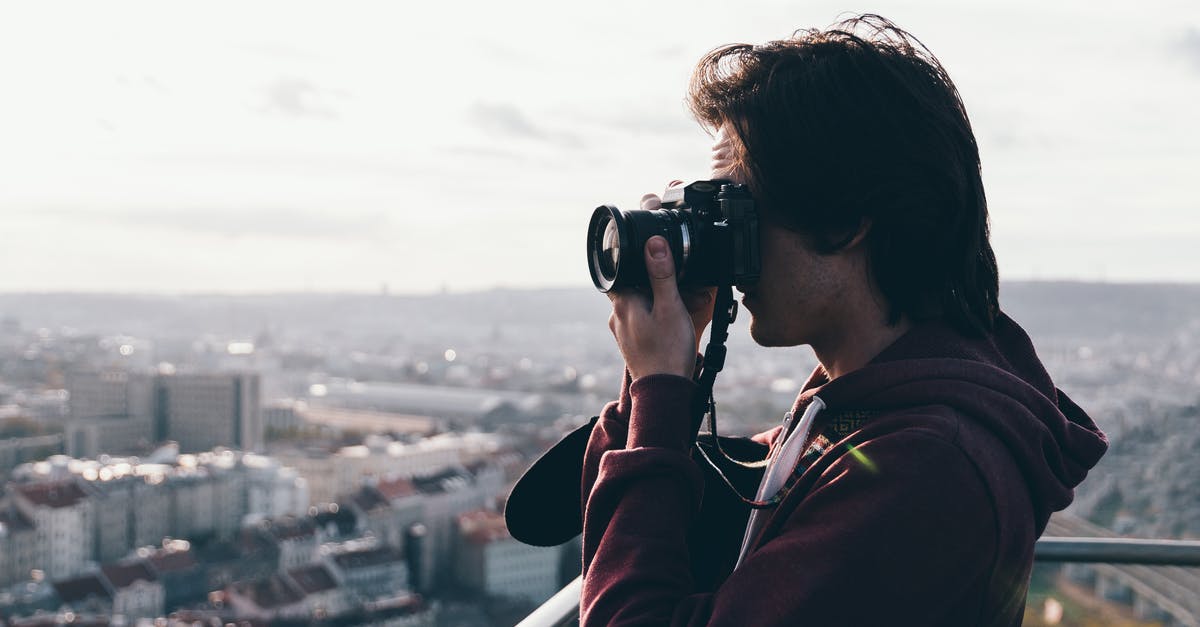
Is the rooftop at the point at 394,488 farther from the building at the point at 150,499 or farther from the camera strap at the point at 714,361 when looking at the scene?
the camera strap at the point at 714,361

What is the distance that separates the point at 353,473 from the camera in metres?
16.8

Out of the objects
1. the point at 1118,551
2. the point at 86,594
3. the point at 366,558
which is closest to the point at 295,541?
the point at 366,558

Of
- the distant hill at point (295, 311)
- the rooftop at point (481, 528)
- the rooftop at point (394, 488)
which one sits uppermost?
the distant hill at point (295, 311)

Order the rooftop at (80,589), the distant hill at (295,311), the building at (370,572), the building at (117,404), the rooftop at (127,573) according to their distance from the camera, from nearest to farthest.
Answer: the rooftop at (80,589), the rooftop at (127,573), the building at (370,572), the building at (117,404), the distant hill at (295,311)

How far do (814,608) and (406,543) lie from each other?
13.4 m

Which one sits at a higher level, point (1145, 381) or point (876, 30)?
point (876, 30)

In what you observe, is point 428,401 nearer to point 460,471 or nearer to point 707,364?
point 460,471

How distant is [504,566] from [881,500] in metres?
12.6

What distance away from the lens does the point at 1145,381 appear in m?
15.8

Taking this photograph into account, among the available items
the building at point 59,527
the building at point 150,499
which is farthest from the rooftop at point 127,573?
the building at point 150,499

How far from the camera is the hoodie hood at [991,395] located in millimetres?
499

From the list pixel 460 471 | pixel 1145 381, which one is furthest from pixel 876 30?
pixel 1145 381

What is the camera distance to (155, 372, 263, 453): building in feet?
65.1

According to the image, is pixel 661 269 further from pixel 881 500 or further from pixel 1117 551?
pixel 1117 551
